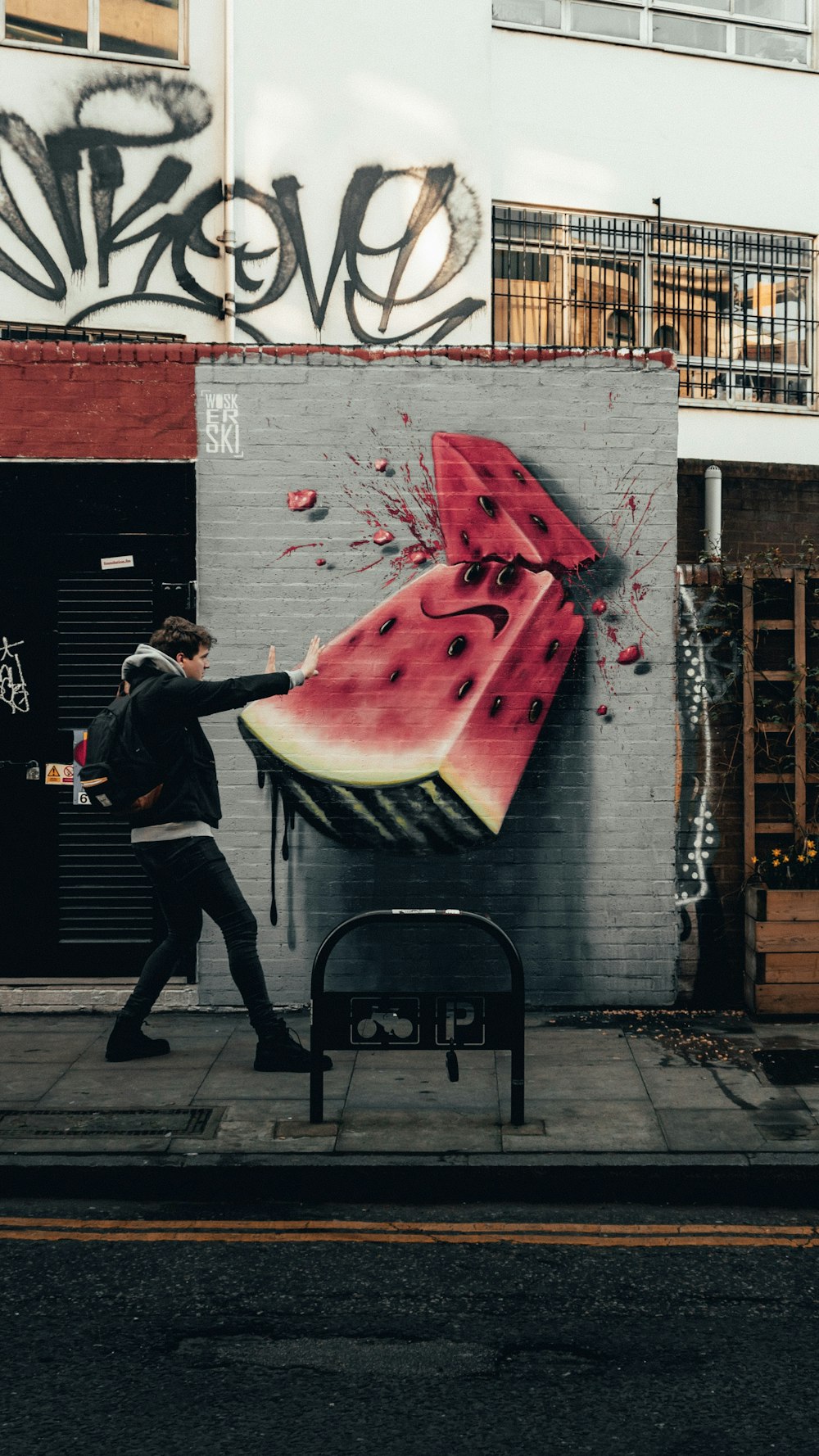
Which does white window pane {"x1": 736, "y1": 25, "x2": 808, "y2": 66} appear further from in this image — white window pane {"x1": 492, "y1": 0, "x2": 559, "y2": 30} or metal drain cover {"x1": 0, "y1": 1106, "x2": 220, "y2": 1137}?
metal drain cover {"x1": 0, "y1": 1106, "x2": 220, "y2": 1137}

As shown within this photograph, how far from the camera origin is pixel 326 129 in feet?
44.0

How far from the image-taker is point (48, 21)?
525 inches

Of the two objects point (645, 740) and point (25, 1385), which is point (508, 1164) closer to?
point (25, 1385)

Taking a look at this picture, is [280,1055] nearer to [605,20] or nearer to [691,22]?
[605,20]

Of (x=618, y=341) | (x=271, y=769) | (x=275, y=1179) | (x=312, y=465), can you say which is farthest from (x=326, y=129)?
(x=275, y=1179)

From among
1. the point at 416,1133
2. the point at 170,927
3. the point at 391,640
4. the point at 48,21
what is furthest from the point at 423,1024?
the point at 48,21

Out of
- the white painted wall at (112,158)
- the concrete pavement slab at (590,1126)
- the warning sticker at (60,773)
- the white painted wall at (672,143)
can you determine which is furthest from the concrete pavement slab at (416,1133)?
the white painted wall at (672,143)

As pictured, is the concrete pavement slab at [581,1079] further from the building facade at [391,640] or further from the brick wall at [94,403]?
the brick wall at [94,403]

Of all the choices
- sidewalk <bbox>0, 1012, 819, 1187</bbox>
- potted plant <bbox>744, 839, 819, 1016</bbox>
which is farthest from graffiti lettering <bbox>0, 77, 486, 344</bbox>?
sidewalk <bbox>0, 1012, 819, 1187</bbox>

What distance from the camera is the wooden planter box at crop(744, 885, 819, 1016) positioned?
312 inches

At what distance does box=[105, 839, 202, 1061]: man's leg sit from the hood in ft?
2.89

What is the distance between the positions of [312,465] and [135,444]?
1.06 m

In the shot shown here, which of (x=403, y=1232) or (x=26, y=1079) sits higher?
(x=26, y=1079)

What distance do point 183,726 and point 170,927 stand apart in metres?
1.05
